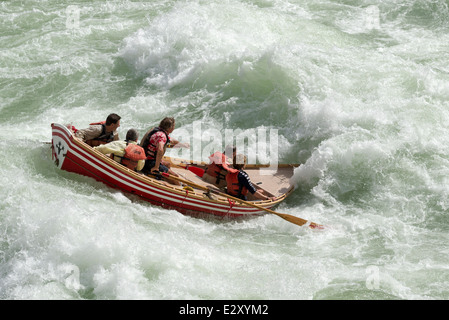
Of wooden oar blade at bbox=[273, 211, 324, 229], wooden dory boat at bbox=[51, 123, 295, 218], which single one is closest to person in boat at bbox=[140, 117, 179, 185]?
wooden dory boat at bbox=[51, 123, 295, 218]

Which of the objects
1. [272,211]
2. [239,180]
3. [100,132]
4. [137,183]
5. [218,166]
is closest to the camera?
[137,183]

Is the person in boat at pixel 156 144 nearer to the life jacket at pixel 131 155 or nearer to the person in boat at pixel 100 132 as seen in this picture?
the life jacket at pixel 131 155

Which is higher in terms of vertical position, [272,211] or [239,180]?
[239,180]

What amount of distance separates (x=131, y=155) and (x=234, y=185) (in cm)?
177

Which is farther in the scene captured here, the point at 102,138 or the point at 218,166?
the point at 218,166

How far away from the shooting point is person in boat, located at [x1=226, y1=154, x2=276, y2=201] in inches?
343

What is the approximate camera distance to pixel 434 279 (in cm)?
693

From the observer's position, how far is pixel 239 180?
28.8 feet

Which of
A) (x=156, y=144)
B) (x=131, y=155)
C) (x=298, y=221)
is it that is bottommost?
(x=298, y=221)

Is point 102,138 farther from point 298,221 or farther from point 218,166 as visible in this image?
point 298,221

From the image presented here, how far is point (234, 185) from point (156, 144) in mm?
1463

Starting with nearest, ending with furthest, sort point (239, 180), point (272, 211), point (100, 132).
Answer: point (100, 132) → point (272, 211) → point (239, 180)

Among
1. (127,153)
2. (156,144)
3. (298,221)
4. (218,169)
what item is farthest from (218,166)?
(127,153)

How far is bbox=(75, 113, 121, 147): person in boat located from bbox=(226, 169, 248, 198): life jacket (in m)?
1.93
